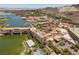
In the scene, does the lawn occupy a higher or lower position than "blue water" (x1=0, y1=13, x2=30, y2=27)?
lower

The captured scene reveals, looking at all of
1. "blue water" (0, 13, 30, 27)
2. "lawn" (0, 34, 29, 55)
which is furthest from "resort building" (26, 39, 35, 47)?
"blue water" (0, 13, 30, 27)

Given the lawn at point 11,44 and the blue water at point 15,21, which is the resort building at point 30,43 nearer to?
the lawn at point 11,44

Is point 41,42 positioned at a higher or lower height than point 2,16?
lower

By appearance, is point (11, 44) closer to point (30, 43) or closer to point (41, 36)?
point (30, 43)

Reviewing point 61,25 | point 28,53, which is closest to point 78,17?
point 61,25

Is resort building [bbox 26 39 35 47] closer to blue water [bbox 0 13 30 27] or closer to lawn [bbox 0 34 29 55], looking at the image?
lawn [bbox 0 34 29 55]

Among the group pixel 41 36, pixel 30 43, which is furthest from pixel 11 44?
pixel 41 36
